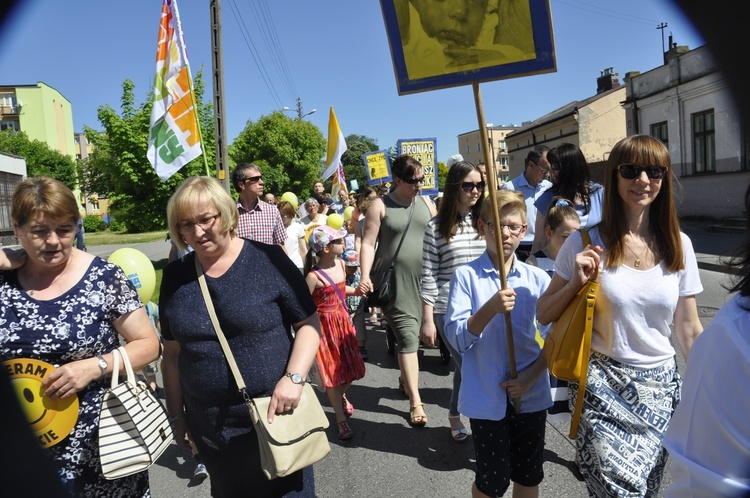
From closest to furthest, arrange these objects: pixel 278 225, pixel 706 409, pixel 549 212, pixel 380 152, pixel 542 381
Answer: pixel 706 409 < pixel 542 381 < pixel 549 212 < pixel 278 225 < pixel 380 152

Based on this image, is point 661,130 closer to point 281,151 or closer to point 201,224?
point 201,224

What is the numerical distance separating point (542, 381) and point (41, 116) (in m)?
70.0

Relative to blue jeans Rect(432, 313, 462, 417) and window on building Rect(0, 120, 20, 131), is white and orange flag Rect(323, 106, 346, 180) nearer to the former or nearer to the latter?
blue jeans Rect(432, 313, 462, 417)

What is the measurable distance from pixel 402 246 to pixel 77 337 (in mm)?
2878

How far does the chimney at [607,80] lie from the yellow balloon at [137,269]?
41541mm

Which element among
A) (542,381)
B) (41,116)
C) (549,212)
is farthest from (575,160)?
(41,116)

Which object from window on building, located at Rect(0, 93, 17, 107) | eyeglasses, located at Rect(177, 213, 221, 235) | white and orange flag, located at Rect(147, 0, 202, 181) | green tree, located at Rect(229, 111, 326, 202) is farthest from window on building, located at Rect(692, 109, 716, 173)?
window on building, located at Rect(0, 93, 17, 107)

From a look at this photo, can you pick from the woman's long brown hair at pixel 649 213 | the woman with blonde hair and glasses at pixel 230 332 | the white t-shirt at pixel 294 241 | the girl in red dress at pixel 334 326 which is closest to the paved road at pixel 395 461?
the girl in red dress at pixel 334 326

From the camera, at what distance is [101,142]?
573 inches

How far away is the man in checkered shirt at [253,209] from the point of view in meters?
4.97

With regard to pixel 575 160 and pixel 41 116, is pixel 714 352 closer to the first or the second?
pixel 575 160

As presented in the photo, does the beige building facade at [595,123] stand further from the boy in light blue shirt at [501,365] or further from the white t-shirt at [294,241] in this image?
the boy in light blue shirt at [501,365]

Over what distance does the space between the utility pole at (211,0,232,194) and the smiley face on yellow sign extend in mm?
7630

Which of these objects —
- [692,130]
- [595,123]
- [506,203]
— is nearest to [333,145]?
[506,203]
